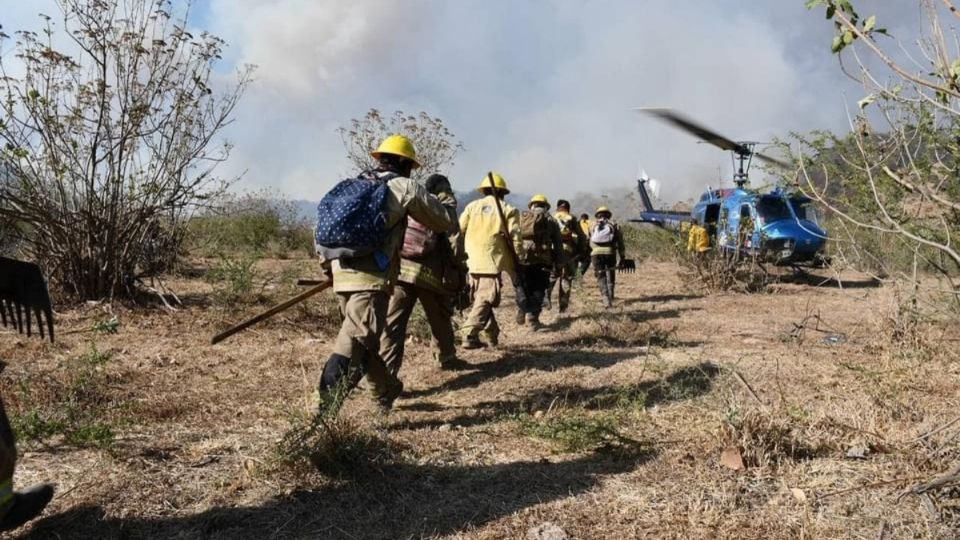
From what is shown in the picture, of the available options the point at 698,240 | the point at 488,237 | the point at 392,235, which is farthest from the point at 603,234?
the point at 392,235

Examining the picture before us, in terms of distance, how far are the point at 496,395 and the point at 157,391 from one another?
2.21 m

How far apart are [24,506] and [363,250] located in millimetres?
1822

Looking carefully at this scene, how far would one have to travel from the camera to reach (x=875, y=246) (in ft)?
15.0

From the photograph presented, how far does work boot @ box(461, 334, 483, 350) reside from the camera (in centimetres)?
643

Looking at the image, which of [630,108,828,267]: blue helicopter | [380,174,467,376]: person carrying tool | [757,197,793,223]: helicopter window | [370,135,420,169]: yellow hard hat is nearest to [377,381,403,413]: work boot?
[380,174,467,376]: person carrying tool

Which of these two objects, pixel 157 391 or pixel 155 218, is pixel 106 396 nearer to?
pixel 157 391

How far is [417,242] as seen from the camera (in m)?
5.02

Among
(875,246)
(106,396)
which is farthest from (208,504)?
(875,246)

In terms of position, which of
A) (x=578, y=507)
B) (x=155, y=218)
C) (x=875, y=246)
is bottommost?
(x=578, y=507)

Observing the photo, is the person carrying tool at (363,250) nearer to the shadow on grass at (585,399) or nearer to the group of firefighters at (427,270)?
the group of firefighters at (427,270)

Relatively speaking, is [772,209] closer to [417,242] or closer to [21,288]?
[417,242]

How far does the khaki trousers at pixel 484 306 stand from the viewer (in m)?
6.43

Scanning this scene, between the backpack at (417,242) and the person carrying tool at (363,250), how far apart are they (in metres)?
0.97

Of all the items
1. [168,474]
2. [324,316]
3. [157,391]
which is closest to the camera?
[168,474]
